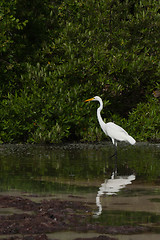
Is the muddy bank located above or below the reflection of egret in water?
below

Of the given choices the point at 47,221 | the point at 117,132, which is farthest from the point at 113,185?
the point at 117,132

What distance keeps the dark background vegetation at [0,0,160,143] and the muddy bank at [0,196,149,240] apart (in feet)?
35.5

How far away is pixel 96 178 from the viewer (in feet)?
35.9

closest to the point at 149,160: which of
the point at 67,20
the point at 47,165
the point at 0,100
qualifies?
the point at 47,165

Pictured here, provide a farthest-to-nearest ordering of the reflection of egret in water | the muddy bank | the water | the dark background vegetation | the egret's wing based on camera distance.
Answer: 1. the dark background vegetation
2. the egret's wing
3. the reflection of egret in water
4. the water
5. the muddy bank

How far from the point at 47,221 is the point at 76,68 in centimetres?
1349

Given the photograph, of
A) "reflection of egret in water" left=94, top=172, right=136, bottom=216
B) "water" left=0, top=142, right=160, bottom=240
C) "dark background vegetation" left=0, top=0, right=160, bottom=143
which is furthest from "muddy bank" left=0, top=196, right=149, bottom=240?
"dark background vegetation" left=0, top=0, right=160, bottom=143

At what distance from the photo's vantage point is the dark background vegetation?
63.1 ft

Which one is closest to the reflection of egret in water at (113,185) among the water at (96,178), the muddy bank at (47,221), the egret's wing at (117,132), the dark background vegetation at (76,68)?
the water at (96,178)

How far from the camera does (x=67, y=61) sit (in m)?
20.6

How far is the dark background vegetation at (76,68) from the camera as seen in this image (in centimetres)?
1922

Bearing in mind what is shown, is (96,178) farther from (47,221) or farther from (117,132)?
(117,132)

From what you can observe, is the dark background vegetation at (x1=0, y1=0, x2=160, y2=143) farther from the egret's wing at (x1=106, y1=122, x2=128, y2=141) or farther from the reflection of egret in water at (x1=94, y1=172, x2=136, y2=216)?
the reflection of egret in water at (x1=94, y1=172, x2=136, y2=216)

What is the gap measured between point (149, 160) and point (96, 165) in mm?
1757
